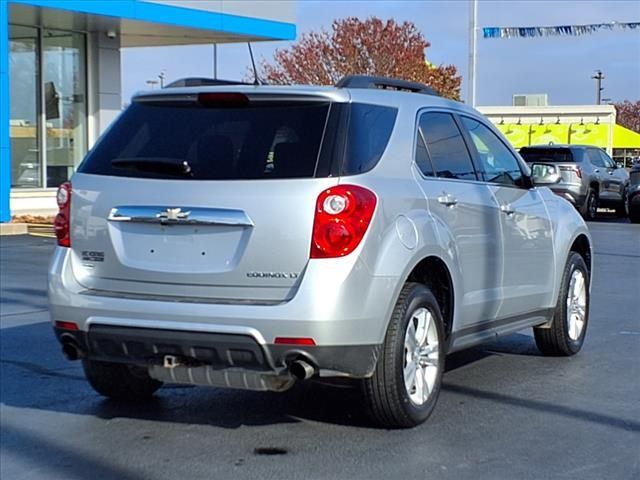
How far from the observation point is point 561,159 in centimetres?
2308

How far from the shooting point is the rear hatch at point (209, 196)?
4.85 m

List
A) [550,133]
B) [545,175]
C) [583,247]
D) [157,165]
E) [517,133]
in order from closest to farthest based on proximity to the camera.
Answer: [157,165]
[545,175]
[583,247]
[550,133]
[517,133]

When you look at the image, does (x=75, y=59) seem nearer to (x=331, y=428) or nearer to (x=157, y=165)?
(x=157, y=165)

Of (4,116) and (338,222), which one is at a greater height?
(4,116)

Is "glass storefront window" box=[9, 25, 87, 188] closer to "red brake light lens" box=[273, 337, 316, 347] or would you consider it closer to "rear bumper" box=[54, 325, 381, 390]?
"rear bumper" box=[54, 325, 381, 390]

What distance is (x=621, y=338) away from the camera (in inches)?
327

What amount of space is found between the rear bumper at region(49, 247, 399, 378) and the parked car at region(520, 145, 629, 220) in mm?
17764

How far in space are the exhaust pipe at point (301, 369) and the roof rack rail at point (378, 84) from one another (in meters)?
1.60

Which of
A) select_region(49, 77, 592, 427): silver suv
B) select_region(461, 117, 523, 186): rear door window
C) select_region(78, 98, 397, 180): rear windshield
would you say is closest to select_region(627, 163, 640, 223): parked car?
select_region(461, 117, 523, 186): rear door window

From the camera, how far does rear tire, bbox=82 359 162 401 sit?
593 centimetres

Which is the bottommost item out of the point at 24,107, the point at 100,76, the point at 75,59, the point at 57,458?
the point at 57,458

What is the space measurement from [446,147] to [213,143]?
1603 millimetres

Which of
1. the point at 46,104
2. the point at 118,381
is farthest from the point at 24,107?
the point at 118,381

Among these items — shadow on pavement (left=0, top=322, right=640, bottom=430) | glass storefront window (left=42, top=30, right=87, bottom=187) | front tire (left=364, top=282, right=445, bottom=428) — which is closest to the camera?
front tire (left=364, top=282, right=445, bottom=428)
